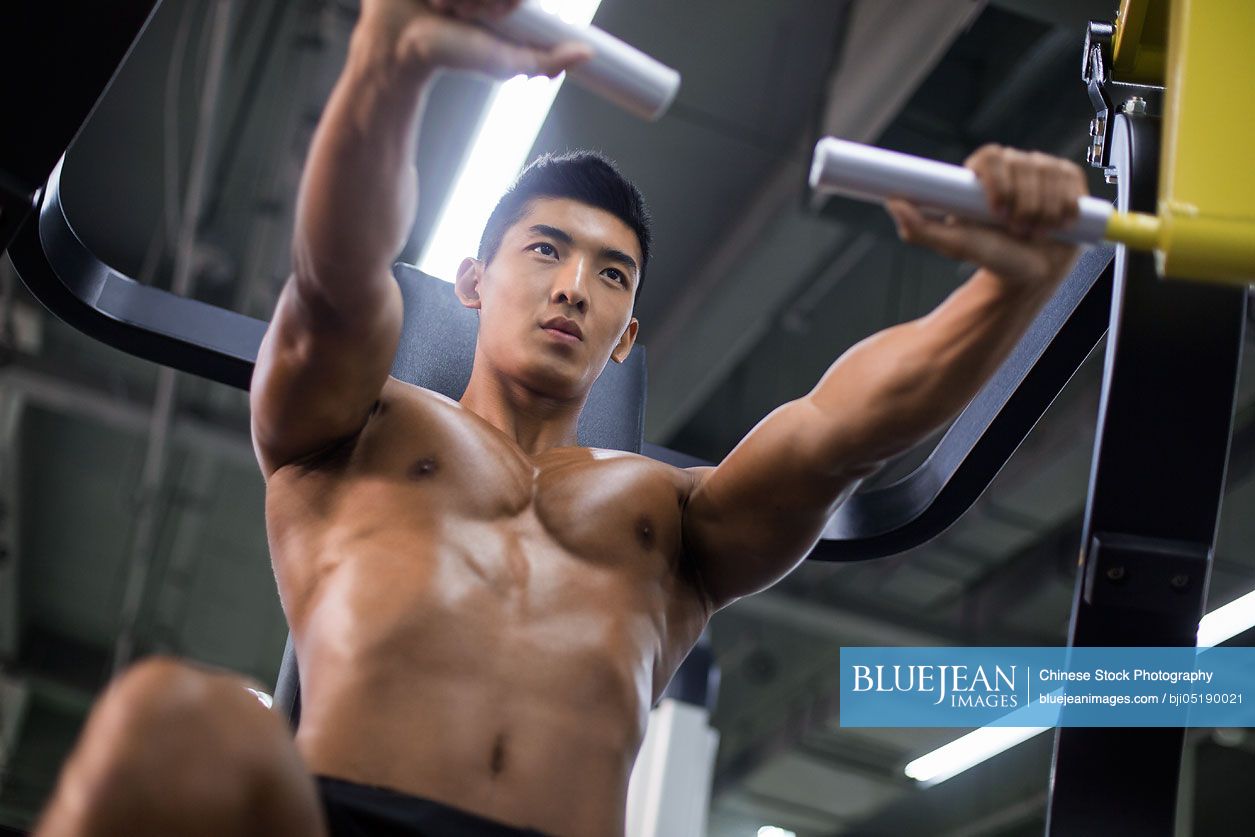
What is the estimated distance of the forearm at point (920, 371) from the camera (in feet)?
4.30

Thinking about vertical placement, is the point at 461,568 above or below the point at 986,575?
below

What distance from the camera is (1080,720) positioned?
1400 mm

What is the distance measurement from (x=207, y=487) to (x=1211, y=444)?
232 inches

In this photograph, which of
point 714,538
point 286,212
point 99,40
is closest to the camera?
point 99,40

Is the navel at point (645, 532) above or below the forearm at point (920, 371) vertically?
below

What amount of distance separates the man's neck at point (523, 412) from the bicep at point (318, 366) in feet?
1.02

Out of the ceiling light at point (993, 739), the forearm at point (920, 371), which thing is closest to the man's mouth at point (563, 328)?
the forearm at point (920, 371)

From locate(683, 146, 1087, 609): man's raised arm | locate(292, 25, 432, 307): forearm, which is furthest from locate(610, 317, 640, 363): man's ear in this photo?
locate(292, 25, 432, 307): forearm

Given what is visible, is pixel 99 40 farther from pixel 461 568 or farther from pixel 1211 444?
pixel 1211 444

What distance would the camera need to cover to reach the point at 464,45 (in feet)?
3.63

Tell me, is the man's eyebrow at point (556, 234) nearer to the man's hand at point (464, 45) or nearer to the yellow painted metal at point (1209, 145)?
the man's hand at point (464, 45)

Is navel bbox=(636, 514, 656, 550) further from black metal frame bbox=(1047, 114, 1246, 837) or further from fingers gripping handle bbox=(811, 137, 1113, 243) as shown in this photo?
fingers gripping handle bbox=(811, 137, 1113, 243)

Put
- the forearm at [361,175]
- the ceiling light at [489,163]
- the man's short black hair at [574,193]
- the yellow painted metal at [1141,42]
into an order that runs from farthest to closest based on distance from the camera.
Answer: the ceiling light at [489,163], the man's short black hair at [574,193], the yellow painted metal at [1141,42], the forearm at [361,175]

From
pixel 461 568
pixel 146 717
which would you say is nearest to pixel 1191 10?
pixel 461 568
